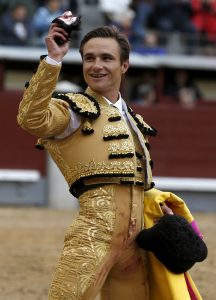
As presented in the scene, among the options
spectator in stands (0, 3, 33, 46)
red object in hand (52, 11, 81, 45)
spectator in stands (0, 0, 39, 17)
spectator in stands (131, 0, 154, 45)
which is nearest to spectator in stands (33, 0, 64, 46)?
spectator in stands (0, 3, 33, 46)

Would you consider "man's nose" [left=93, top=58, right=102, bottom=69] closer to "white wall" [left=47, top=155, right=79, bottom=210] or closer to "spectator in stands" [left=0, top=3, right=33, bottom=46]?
"white wall" [left=47, top=155, right=79, bottom=210]

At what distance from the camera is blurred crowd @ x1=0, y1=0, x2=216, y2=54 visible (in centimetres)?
1212

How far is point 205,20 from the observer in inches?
504

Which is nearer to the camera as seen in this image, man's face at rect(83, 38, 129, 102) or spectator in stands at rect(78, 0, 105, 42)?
man's face at rect(83, 38, 129, 102)

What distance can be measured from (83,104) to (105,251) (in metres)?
0.54

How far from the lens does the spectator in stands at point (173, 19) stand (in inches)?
490

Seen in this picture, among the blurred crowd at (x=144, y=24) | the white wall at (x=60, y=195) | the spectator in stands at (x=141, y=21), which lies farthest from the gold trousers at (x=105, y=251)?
the spectator in stands at (x=141, y=21)

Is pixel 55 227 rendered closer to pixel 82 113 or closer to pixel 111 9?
pixel 111 9

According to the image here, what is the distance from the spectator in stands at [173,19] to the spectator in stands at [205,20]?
0.11 m

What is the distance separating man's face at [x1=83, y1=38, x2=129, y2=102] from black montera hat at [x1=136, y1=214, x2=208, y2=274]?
55 centimetres

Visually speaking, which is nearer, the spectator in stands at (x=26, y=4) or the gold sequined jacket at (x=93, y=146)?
the gold sequined jacket at (x=93, y=146)

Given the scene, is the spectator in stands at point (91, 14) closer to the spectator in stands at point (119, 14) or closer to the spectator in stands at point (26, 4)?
the spectator in stands at point (119, 14)

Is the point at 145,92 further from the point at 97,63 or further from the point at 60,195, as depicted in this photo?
the point at 97,63

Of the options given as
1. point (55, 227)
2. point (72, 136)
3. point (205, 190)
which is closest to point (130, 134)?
point (72, 136)
